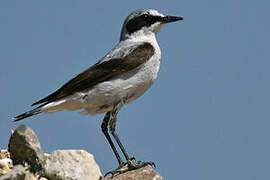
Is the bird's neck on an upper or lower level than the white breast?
upper

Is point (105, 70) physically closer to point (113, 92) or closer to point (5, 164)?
point (113, 92)

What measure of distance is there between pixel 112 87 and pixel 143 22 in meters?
1.78

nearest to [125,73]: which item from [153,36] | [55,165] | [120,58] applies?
[120,58]

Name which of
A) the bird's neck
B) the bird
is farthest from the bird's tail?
the bird's neck

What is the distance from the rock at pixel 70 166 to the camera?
9.78 metres

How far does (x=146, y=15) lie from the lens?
467 inches

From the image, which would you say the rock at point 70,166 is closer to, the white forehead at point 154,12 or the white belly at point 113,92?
the white belly at point 113,92

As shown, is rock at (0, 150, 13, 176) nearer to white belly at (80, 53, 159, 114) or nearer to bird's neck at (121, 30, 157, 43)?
white belly at (80, 53, 159, 114)

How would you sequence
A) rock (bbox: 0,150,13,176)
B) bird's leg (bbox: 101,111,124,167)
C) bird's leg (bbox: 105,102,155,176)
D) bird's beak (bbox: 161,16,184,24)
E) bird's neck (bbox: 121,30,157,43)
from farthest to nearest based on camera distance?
bird's beak (bbox: 161,16,184,24) → bird's neck (bbox: 121,30,157,43) → bird's leg (bbox: 101,111,124,167) → bird's leg (bbox: 105,102,155,176) → rock (bbox: 0,150,13,176)

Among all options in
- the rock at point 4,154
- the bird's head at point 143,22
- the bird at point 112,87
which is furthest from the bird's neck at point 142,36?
the rock at point 4,154

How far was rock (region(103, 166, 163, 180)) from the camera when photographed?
32.7 ft

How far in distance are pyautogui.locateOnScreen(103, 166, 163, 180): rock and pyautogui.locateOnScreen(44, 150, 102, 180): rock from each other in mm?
458

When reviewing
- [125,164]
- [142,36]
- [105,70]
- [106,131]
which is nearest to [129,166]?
[125,164]

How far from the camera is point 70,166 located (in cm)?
989
